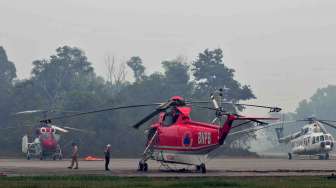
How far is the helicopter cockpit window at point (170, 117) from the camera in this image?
39.8 metres


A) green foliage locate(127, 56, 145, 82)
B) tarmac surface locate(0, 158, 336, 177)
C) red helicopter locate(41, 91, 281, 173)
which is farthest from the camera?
green foliage locate(127, 56, 145, 82)

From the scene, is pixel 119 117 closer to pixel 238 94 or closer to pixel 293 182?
pixel 238 94

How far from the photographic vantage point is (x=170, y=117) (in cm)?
4025

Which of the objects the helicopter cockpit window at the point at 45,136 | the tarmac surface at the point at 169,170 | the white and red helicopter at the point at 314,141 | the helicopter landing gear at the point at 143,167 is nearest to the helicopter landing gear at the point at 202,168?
the tarmac surface at the point at 169,170

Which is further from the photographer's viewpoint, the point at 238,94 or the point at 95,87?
the point at 95,87

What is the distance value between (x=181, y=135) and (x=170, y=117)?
1723 mm

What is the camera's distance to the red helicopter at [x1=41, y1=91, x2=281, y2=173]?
37688mm

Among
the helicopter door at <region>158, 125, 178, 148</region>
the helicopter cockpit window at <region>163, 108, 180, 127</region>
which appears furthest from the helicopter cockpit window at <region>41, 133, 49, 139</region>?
the helicopter cockpit window at <region>163, 108, 180, 127</region>

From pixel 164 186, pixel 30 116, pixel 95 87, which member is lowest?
pixel 164 186

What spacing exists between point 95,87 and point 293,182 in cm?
10692

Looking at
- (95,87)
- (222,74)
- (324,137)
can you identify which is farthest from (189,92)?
(324,137)

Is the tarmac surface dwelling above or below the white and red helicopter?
below

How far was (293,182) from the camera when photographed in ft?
90.5

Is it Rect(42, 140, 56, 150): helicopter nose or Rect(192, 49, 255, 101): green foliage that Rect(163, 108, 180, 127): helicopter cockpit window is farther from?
Rect(192, 49, 255, 101): green foliage
